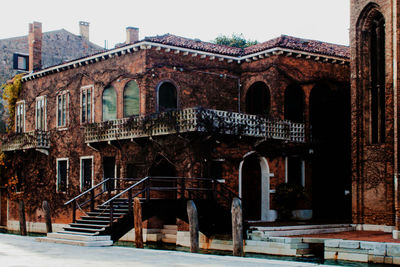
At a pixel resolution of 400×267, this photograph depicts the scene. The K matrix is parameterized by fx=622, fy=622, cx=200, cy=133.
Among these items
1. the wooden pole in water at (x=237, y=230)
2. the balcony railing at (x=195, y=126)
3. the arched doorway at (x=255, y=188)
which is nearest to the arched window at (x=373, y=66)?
the balcony railing at (x=195, y=126)

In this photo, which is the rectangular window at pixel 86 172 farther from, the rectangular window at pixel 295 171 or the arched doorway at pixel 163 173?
the rectangular window at pixel 295 171

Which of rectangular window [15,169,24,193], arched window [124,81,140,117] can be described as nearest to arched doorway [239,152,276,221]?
arched window [124,81,140,117]

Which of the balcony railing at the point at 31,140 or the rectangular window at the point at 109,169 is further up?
the balcony railing at the point at 31,140

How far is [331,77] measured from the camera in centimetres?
2636

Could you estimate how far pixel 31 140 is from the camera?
95.7 ft

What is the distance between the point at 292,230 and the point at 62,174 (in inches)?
497

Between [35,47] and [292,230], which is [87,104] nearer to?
[35,47]

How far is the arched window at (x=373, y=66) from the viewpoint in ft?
69.4

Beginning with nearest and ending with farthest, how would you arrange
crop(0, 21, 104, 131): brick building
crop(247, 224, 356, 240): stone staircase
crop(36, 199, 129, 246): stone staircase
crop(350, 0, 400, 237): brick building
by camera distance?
1. crop(36, 199, 129, 246): stone staircase
2. crop(247, 224, 356, 240): stone staircase
3. crop(350, 0, 400, 237): brick building
4. crop(0, 21, 104, 131): brick building

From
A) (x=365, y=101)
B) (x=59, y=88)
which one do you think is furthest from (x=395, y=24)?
(x=59, y=88)

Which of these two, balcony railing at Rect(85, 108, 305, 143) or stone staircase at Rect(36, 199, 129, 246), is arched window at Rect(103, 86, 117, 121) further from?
stone staircase at Rect(36, 199, 129, 246)

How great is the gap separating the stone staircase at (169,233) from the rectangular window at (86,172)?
195 inches

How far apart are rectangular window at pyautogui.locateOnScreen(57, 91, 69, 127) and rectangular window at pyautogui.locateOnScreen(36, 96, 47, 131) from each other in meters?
1.27

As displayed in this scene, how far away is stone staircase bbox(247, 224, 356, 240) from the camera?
779 inches
